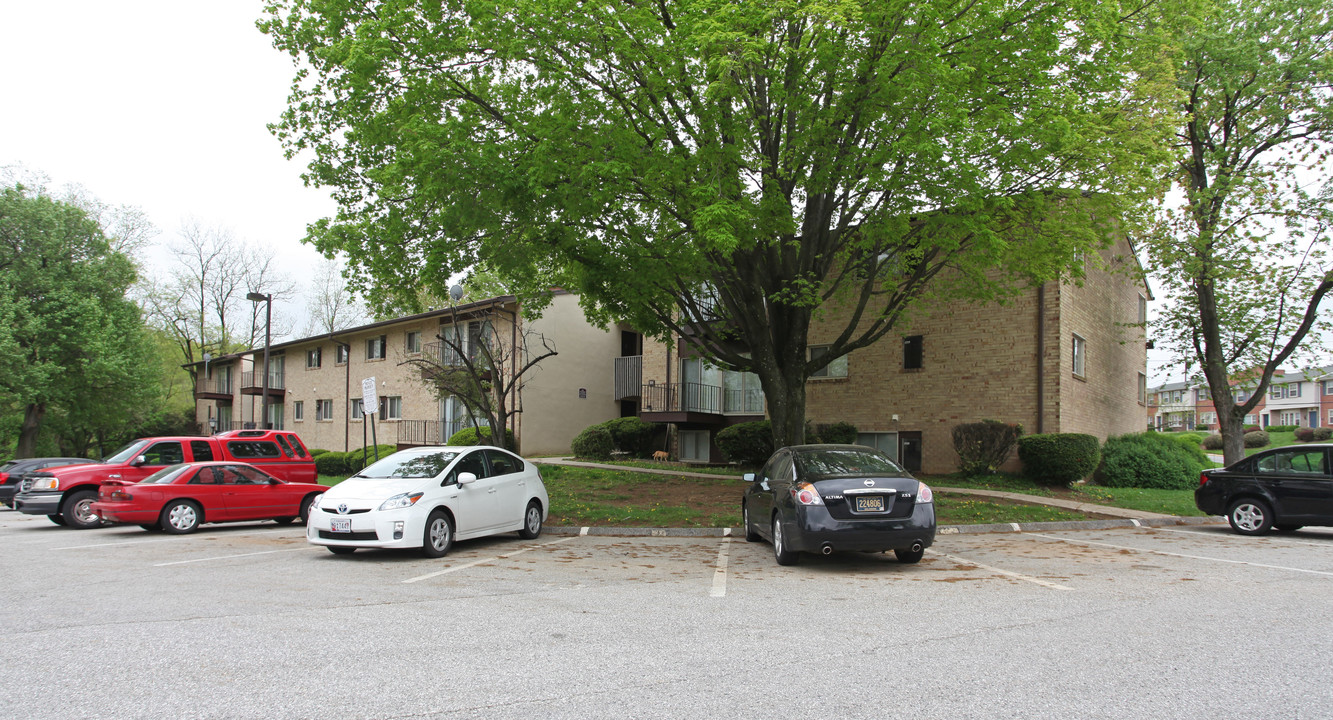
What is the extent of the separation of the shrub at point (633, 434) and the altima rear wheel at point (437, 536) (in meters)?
17.2

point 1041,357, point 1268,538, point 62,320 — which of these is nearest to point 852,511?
point 1268,538

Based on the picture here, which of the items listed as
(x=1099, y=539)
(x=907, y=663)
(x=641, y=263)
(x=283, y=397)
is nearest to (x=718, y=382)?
(x=641, y=263)

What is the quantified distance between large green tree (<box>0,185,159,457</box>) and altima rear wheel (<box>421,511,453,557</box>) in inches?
1189

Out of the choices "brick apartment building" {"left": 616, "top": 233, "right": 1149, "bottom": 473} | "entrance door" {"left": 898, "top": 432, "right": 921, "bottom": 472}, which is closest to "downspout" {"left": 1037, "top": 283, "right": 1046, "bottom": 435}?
"brick apartment building" {"left": 616, "top": 233, "right": 1149, "bottom": 473}

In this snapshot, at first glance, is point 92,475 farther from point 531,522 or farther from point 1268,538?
point 1268,538

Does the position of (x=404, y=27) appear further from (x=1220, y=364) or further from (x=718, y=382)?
(x=1220, y=364)

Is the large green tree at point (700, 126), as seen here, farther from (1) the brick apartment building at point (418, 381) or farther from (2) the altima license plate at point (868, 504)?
(1) the brick apartment building at point (418, 381)

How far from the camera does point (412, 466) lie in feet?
35.7

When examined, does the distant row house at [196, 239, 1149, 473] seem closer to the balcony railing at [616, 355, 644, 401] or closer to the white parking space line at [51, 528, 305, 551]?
the balcony railing at [616, 355, 644, 401]

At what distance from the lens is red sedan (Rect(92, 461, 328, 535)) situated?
13109mm

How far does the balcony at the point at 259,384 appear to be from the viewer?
43.7m

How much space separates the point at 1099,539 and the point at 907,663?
9141 millimetres

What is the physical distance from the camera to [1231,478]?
13.4 meters

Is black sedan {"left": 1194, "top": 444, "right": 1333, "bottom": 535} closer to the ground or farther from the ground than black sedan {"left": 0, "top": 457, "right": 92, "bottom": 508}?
farther from the ground
